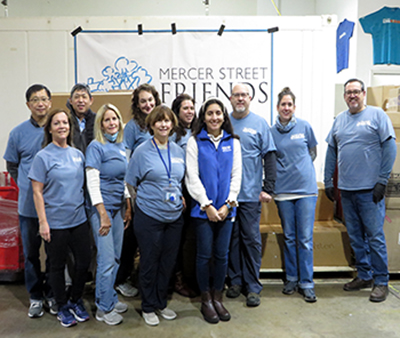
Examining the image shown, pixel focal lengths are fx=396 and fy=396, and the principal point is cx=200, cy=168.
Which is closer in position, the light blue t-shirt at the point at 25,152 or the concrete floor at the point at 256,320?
the concrete floor at the point at 256,320

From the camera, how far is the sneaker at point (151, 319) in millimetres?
2449

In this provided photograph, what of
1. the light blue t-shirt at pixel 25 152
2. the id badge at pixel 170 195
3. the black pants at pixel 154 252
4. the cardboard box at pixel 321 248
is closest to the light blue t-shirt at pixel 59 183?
the light blue t-shirt at pixel 25 152

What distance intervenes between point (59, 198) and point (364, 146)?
2.11m

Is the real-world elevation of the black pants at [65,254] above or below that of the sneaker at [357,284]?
above

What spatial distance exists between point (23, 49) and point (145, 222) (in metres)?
2.37

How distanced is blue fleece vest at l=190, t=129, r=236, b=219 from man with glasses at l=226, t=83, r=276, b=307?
25 cm

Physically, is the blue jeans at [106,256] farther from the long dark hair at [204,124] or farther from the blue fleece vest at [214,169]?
the long dark hair at [204,124]

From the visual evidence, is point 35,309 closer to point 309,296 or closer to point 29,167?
point 29,167

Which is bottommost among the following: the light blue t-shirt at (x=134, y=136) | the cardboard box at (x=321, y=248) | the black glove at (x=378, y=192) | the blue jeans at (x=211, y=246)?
the cardboard box at (x=321, y=248)

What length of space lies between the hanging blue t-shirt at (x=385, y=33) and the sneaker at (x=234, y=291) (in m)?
3.09

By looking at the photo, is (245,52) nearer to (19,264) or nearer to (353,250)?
(353,250)

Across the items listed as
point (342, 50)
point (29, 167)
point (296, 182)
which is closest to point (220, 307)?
point (296, 182)

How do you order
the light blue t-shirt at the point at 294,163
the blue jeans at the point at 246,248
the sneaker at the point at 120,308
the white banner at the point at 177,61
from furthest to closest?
the white banner at the point at 177,61
the light blue t-shirt at the point at 294,163
the blue jeans at the point at 246,248
the sneaker at the point at 120,308

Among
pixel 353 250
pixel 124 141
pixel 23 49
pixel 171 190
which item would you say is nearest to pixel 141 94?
pixel 124 141
